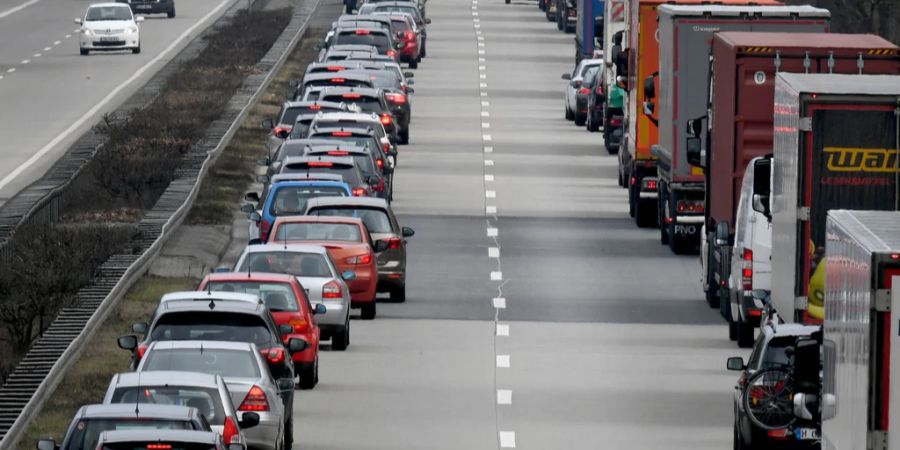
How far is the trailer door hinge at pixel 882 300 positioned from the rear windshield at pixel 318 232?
1824 centimetres

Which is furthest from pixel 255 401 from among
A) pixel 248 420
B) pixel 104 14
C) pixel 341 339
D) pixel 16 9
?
pixel 16 9

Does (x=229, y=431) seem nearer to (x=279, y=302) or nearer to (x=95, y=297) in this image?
(x=279, y=302)

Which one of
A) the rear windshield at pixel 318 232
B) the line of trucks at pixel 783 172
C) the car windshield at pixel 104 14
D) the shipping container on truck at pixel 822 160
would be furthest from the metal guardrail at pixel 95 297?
the car windshield at pixel 104 14

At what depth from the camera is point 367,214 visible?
33.8m

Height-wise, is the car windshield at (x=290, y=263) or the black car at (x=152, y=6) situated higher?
the car windshield at (x=290, y=263)

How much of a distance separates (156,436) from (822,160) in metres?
6.51

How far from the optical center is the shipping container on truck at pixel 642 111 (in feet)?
136

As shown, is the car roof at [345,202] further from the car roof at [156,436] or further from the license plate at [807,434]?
the car roof at [156,436]

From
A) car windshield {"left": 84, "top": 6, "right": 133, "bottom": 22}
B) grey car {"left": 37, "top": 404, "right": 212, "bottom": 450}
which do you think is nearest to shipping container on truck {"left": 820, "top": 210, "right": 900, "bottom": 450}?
grey car {"left": 37, "top": 404, "right": 212, "bottom": 450}

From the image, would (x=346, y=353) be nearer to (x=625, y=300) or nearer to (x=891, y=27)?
(x=625, y=300)

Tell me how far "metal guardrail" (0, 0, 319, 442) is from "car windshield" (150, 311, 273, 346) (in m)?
1.37

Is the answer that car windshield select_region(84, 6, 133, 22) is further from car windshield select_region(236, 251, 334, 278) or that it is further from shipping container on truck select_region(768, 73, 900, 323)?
shipping container on truck select_region(768, 73, 900, 323)

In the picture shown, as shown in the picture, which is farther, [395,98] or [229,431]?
[395,98]

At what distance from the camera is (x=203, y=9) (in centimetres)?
9194
